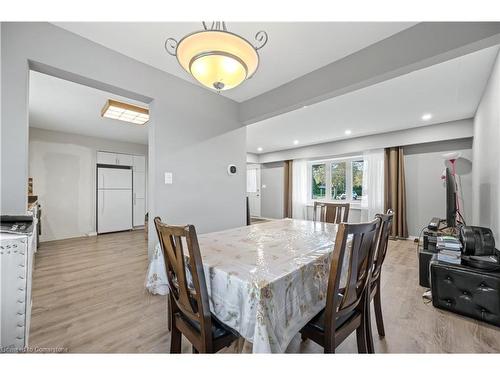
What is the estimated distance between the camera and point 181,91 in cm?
251

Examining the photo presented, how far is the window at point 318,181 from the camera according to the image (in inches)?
253

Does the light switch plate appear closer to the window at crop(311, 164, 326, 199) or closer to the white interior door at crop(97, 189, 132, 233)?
the white interior door at crop(97, 189, 132, 233)

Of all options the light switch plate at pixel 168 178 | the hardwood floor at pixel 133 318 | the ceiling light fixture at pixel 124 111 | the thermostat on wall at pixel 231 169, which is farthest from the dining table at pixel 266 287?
the ceiling light fixture at pixel 124 111

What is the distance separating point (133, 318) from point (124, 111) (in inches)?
109

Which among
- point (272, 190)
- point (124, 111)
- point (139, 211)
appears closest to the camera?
point (124, 111)

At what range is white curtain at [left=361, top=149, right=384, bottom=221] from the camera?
5.02 m

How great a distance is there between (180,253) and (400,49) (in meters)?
2.24

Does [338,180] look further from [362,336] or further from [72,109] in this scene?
[72,109]

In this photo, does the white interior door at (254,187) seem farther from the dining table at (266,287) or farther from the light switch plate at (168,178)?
the dining table at (266,287)

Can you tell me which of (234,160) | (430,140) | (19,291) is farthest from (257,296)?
(430,140)

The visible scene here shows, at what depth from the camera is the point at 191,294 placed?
41.6 inches

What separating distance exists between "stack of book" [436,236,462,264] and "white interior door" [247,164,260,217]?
20.6 feet

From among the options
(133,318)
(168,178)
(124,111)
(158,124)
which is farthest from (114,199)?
(133,318)

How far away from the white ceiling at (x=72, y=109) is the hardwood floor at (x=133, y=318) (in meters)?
2.36
